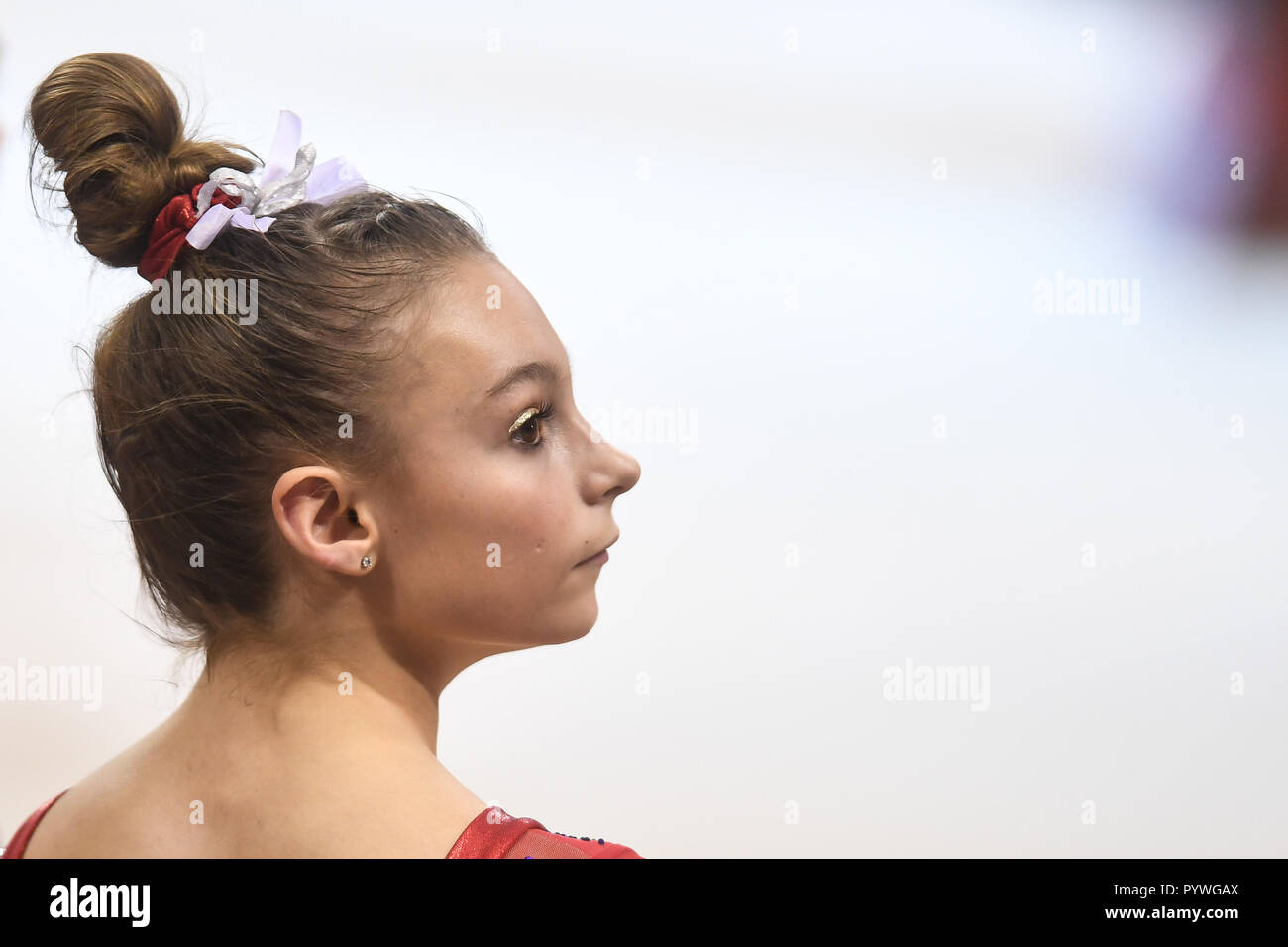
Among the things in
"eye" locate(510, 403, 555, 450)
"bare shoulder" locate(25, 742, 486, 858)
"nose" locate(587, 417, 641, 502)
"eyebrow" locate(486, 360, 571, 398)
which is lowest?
"bare shoulder" locate(25, 742, 486, 858)

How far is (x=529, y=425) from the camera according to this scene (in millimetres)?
1356

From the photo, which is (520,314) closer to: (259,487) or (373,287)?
(373,287)

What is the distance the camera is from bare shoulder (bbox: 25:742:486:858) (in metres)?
1.20

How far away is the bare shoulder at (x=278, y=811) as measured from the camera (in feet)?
3.94

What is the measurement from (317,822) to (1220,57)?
119 inches

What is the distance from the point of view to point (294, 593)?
1.33m

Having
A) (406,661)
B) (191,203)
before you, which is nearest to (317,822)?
(406,661)

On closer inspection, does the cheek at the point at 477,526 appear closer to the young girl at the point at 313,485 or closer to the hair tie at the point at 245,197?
the young girl at the point at 313,485

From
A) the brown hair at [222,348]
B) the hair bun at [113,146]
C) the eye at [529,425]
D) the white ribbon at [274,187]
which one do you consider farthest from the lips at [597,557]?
the hair bun at [113,146]

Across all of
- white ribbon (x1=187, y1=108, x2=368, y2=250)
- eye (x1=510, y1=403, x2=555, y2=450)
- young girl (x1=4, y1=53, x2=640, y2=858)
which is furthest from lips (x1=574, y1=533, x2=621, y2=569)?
white ribbon (x1=187, y1=108, x2=368, y2=250)

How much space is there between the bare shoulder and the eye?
36 cm

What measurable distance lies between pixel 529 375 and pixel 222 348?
34 centimetres

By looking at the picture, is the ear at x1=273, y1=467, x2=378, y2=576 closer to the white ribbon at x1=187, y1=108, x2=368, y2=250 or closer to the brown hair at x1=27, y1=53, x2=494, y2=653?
the brown hair at x1=27, y1=53, x2=494, y2=653

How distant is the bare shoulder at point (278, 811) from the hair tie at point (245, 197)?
579mm
